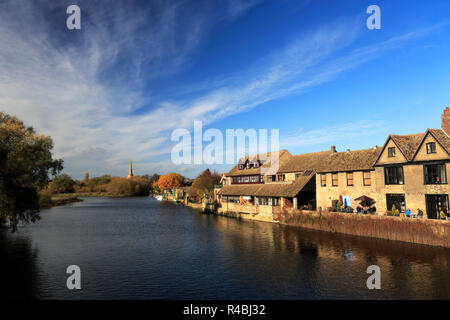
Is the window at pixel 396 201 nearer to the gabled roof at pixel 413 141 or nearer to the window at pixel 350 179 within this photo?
the gabled roof at pixel 413 141

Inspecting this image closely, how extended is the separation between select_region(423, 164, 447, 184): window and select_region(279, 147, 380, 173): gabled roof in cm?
790

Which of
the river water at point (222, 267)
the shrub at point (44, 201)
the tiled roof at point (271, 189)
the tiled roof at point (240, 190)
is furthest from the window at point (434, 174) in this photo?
the shrub at point (44, 201)

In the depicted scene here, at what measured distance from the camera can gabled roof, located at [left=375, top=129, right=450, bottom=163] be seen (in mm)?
35750

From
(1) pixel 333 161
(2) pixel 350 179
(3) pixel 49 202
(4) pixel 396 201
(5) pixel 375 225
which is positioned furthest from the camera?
(3) pixel 49 202

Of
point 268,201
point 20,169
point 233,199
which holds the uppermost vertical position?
point 20,169

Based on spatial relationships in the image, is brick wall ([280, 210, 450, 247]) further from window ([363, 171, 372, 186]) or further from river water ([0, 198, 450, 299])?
window ([363, 171, 372, 186])

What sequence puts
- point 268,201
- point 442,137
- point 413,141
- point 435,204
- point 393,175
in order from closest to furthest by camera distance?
1. point 435,204
2. point 442,137
3. point 393,175
4. point 413,141
5. point 268,201

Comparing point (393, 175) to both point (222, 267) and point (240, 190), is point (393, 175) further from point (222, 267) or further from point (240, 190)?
point (240, 190)

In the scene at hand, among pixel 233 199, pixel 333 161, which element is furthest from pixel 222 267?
pixel 233 199

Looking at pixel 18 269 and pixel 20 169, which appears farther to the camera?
pixel 20 169

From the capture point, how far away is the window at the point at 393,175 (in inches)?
1563

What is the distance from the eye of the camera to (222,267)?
91.8ft

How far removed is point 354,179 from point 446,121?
47.8 ft

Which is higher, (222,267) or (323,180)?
(323,180)
